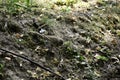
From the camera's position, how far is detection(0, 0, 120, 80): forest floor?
5.28m

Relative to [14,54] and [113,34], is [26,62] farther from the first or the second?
[113,34]

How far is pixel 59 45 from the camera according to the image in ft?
20.1

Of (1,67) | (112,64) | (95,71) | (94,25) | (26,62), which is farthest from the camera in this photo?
(94,25)

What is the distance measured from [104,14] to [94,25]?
0.84 meters

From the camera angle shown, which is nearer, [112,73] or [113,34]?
[112,73]

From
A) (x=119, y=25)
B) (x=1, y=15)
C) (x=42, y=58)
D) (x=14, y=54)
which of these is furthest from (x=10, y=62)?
(x=119, y=25)

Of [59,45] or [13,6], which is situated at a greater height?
[13,6]

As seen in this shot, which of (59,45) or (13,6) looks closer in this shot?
(59,45)

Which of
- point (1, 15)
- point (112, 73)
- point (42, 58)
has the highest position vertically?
point (1, 15)

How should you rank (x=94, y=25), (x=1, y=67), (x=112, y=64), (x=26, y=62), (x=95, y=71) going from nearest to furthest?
1. (x=1, y=67)
2. (x=26, y=62)
3. (x=95, y=71)
4. (x=112, y=64)
5. (x=94, y=25)

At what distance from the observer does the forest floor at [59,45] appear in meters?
5.28

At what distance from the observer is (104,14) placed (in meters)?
8.05

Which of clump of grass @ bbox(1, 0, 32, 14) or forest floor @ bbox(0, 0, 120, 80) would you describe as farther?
clump of grass @ bbox(1, 0, 32, 14)

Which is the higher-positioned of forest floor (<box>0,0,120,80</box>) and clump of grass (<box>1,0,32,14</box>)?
clump of grass (<box>1,0,32,14</box>)
